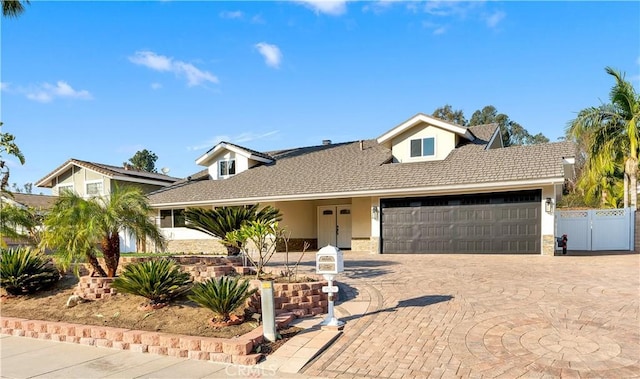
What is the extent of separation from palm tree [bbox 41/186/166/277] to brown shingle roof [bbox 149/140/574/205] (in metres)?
8.75

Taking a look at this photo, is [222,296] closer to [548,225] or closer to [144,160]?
[548,225]

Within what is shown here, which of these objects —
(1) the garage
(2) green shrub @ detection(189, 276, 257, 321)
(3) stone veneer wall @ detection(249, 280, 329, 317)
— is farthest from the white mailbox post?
(1) the garage

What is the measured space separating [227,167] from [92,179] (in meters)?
9.34

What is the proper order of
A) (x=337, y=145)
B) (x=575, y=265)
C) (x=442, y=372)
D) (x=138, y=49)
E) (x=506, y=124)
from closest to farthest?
(x=442, y=372) < (x=575, y=265) < (x=138, y=49) < (x=337, y=145) < (x=506, y=124)

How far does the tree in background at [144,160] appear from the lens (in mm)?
64688

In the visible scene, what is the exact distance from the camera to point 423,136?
16859 millimetres

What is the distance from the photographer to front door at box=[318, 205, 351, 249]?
62.5 feet

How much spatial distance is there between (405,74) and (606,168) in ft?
32.1

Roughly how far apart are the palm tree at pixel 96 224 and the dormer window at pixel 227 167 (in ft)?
42.5

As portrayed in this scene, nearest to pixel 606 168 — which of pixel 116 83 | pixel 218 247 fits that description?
pixel 218 247

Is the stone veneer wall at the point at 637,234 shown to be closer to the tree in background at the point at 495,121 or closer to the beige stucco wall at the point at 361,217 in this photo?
the beige stucco wall at the point at 361,217

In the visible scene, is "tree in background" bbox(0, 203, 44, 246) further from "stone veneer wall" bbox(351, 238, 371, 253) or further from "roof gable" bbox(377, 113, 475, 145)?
"roof gable" bbox(377, 113, 475, 145)

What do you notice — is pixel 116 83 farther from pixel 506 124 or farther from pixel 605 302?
pixel 506 124

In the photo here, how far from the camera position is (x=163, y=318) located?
6.39m
